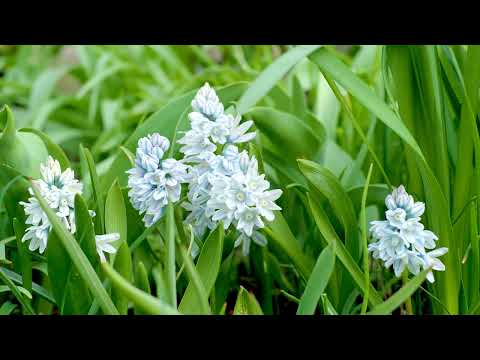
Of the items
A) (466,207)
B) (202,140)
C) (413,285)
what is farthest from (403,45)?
(413,285)

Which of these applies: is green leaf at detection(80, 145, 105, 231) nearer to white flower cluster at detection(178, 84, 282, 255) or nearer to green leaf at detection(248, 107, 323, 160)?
white flower cluster at detection(178, 84, 282, 255)

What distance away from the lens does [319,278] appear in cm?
102

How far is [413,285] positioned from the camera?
91 cm

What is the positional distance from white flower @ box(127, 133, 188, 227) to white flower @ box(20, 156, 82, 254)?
0.32 feet

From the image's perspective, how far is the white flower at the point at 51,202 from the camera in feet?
3.51

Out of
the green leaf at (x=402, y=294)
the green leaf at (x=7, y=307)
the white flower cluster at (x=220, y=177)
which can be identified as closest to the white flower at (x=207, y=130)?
the white flower cluster at (x=220, y=177)

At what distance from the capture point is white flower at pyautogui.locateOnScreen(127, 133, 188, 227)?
41.6 inches

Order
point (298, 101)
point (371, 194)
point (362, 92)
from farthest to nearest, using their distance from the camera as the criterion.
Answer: point (298, 101) < point (371, 194) < point (362, 92)

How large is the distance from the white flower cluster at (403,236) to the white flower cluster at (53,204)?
0.41 meters

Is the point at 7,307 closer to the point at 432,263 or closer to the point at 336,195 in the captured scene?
the point at 336,195

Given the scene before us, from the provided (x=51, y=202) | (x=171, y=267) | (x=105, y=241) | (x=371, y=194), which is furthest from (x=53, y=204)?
(x=371, y=194)

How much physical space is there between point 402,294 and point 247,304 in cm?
25
